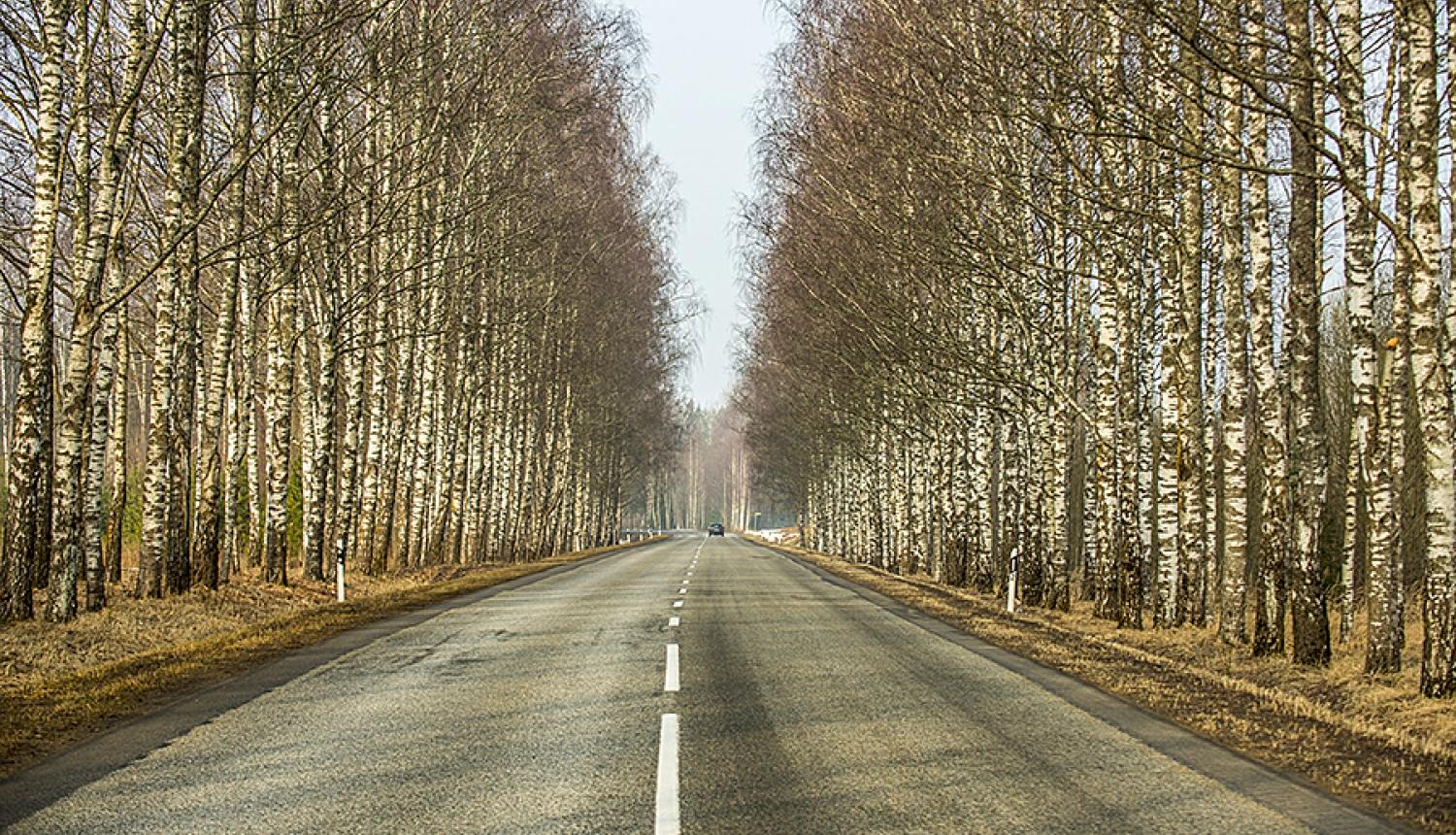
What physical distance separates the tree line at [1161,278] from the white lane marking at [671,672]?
18.8ft

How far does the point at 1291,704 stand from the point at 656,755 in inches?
201

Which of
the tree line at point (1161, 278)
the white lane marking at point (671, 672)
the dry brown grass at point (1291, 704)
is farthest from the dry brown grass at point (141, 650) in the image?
the tree line at point (1161, 278)

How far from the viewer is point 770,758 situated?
601cm

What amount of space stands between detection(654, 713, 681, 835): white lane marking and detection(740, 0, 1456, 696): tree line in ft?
18.8

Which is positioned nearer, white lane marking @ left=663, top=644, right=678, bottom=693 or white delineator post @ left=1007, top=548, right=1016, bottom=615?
white lane marking @ left=663, top=644, right=678, bottom=693

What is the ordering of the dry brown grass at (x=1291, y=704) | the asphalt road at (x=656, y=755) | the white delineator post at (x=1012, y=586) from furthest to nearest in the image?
the white delineator post at (x=1012, y=586) < the dry brown grass at (x=1291, y=704) < the asphalt road at (x=656, y=755)

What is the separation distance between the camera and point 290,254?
17250 mm

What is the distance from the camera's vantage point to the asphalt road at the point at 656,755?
491 cm

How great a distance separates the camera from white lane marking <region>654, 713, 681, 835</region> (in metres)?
4.74

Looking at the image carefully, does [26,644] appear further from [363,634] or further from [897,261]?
[897,261]

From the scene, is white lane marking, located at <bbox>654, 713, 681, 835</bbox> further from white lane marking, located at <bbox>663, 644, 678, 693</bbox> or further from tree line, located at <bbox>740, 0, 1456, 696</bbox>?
tree line, located at <bbox>740, 0, 1456, 696</bbox>

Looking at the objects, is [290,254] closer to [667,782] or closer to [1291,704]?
[667,782]

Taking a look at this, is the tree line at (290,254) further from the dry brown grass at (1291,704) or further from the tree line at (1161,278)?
the dry brown grass at (1291,704)

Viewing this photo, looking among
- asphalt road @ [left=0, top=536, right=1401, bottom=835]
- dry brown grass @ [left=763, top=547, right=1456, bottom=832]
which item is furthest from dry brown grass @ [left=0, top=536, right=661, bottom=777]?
dry brown grass @ [left=763, top=547, right=1456, bottom=832]
